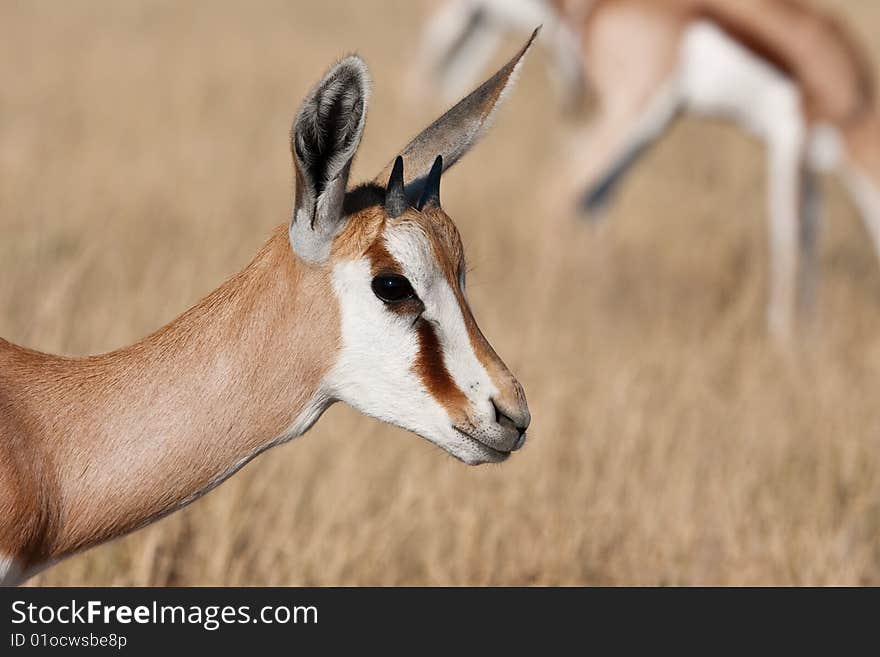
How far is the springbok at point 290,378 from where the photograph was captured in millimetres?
2875

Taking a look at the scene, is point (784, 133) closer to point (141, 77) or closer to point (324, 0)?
point (141, 77)

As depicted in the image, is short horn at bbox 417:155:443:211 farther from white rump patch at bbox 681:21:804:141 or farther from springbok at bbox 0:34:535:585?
white rump patch at bbox 681:21:804:141

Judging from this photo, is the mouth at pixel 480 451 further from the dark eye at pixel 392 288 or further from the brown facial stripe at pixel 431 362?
the dark eye at pixel 392 288

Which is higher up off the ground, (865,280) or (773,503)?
(865,280)

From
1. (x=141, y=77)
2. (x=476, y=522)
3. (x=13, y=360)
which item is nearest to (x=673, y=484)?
(x=476, y=522)

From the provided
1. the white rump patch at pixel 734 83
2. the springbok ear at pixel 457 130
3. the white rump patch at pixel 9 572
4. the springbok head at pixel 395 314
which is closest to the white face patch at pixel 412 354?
the springbok head at pixel 395 314

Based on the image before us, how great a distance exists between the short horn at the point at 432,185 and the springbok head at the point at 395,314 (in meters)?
0.08

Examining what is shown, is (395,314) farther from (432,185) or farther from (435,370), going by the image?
(432,185)

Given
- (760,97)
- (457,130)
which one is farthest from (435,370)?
(760,97)

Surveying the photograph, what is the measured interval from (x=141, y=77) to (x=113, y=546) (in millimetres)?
8217

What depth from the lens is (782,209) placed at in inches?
350

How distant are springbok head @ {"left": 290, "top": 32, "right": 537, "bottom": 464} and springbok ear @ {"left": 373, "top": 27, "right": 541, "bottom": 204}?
239mm

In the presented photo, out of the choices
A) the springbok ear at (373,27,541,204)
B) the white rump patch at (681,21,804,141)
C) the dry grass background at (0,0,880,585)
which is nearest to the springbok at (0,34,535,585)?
→ the springbok ear at (373,27,541,204)

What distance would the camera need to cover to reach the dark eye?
288 cm
